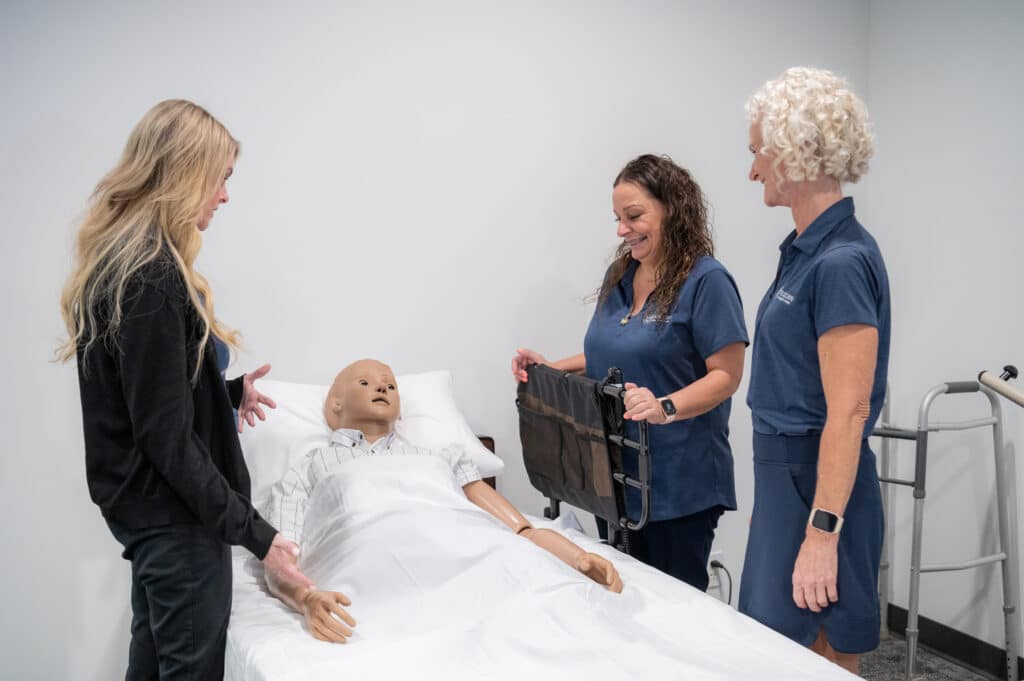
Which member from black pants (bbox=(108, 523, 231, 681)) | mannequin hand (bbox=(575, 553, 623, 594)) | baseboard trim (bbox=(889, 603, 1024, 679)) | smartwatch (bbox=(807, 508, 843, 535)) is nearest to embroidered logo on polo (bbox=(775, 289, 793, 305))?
smartwatch (bbox=(807, 508, 843, 535))

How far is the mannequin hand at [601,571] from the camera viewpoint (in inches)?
70.7

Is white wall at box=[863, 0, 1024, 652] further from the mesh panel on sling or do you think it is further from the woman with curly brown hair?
the mesh panel on sling

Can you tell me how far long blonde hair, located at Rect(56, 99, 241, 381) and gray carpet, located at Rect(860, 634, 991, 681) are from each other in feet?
8.22

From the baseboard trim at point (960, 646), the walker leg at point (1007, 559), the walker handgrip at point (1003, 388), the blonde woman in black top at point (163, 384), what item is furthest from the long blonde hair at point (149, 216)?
the baseboard trim at point (960, 646)

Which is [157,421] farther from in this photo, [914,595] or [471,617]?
[914,595]

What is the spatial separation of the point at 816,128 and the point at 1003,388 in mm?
1373

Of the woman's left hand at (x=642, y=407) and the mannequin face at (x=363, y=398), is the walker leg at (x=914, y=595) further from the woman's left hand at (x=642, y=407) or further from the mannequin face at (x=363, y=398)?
the mannequin face at (x=363, y=398)

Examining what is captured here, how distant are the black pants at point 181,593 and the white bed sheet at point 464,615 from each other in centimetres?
11

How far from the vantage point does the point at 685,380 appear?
2.10m

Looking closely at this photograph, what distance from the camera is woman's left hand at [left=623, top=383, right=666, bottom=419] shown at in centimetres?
183

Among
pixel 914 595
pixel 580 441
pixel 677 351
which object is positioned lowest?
pixel 914 595

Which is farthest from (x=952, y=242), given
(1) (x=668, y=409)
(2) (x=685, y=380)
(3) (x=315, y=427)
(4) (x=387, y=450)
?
(3) (x=315, y=427)

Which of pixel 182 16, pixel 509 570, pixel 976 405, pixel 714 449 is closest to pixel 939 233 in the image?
pixel 976 405

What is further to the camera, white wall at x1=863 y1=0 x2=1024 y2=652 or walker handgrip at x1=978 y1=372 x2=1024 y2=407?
white wall at x1=863 y1=0 x2=1024 y2=652
